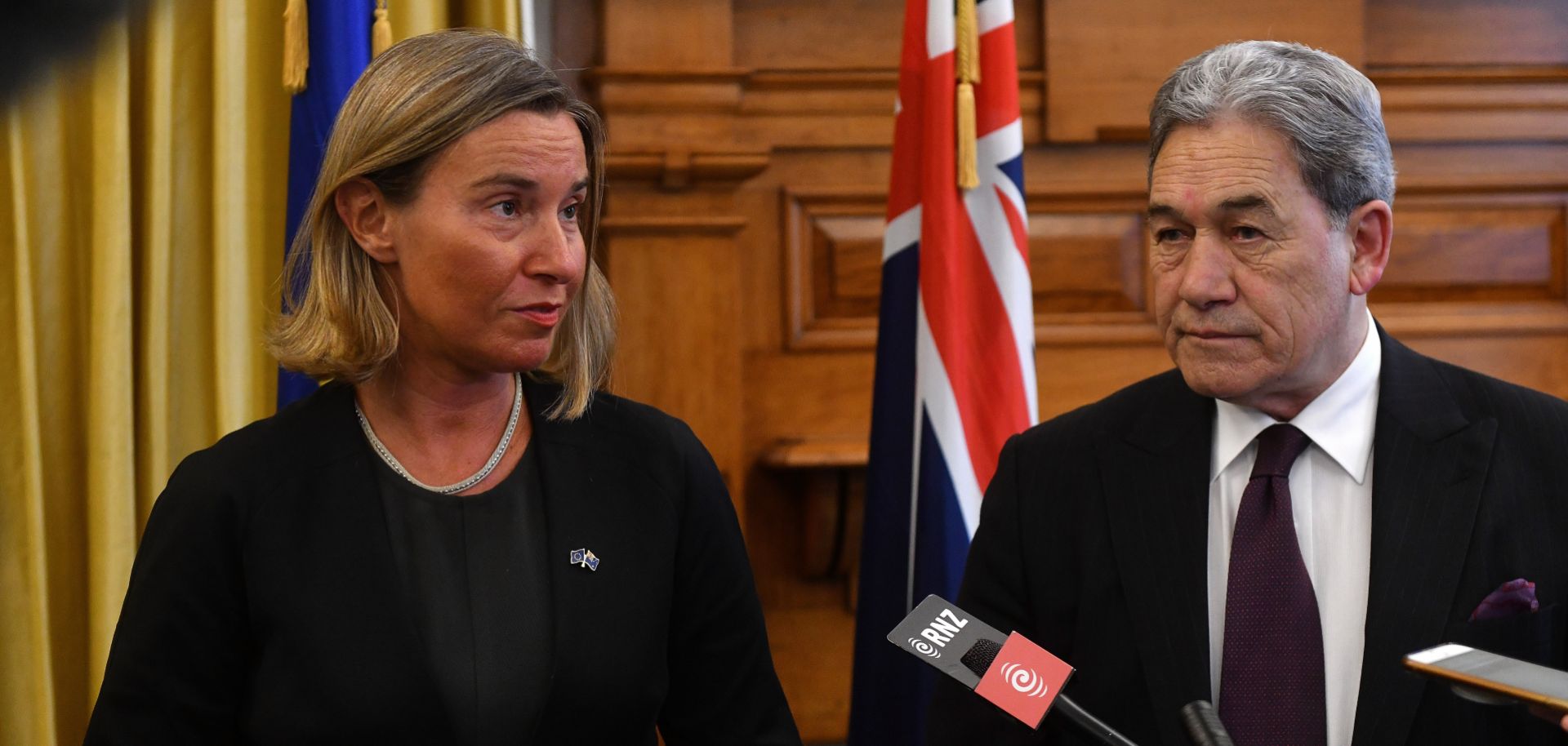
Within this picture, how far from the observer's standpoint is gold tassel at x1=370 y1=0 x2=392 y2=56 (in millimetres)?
2453

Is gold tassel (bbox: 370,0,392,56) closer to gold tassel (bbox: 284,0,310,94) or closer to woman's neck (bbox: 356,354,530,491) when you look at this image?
gold tassel (bbox: 284,0,310,94)

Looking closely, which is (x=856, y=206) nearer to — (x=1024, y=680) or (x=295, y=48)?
(x=295, y=48)

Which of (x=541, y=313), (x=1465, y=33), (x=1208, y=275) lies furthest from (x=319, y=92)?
(x=1465, y=33)

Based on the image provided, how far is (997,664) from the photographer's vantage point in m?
1.29

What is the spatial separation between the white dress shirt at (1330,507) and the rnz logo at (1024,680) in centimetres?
44

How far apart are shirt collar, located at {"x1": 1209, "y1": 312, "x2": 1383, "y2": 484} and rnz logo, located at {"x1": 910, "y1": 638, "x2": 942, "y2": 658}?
Result: 0.61 m

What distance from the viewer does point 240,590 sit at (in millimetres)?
1619

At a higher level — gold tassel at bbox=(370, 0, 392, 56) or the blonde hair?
gold tassel at bbox=(370, 0, 392, 56)

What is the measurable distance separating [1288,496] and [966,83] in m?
1.29

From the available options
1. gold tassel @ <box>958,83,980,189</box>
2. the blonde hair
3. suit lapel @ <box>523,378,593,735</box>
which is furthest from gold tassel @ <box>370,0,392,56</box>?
gold tassel @ <box>958,83,980,189</box>

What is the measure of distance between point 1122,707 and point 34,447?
71.5 inches

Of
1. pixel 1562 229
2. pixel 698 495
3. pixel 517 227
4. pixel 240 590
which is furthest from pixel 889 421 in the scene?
pixel 1562 229

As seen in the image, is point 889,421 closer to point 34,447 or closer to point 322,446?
point 322,446

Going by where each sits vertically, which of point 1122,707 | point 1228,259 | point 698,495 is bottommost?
point 1122,707
